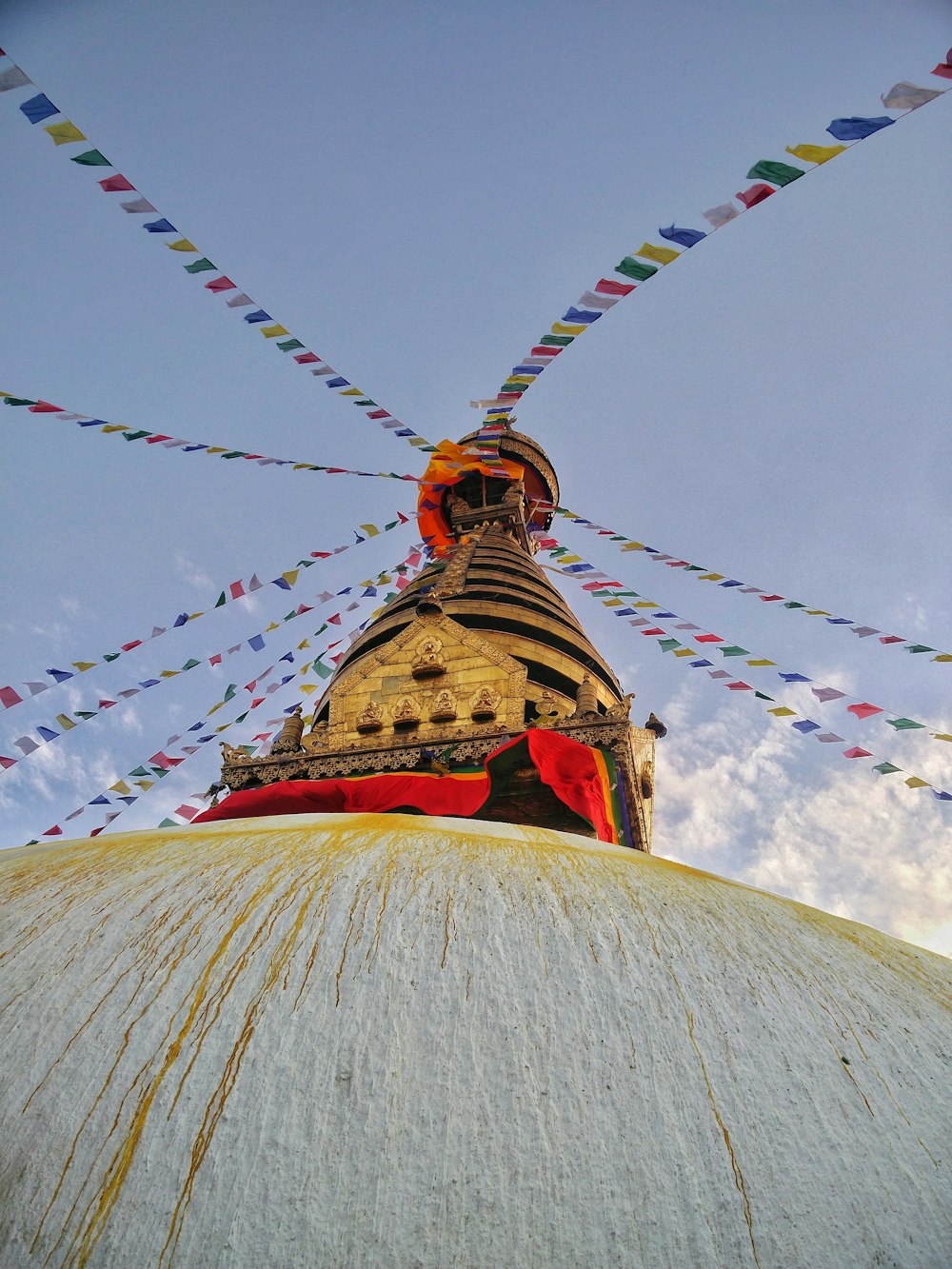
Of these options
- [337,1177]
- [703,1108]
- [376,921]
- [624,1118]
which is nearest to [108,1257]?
[337,1177]

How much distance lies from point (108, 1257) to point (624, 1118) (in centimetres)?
114

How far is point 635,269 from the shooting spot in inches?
251

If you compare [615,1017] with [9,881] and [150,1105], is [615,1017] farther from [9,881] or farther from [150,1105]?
[9,881]

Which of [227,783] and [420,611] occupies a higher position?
[420,611]

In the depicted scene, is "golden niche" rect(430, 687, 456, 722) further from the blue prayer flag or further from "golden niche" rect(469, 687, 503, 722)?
the blue prayer flag

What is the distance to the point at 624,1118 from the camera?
1798 millimetres

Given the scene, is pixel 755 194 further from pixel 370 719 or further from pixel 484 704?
pixel 370 719

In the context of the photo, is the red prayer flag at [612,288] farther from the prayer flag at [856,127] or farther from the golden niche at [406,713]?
the golden niche at [406,713]

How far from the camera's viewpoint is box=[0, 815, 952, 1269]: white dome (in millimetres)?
1636

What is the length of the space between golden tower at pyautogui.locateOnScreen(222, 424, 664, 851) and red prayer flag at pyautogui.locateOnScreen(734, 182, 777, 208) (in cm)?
444

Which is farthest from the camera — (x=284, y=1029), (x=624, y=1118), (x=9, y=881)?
(x=9, y=881)

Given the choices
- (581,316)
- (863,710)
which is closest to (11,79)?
(581,316)

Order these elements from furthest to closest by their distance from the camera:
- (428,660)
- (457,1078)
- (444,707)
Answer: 1. (428,660)
2. (444,707)
3. (457,1078)

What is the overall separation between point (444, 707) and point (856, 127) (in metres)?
6.09
